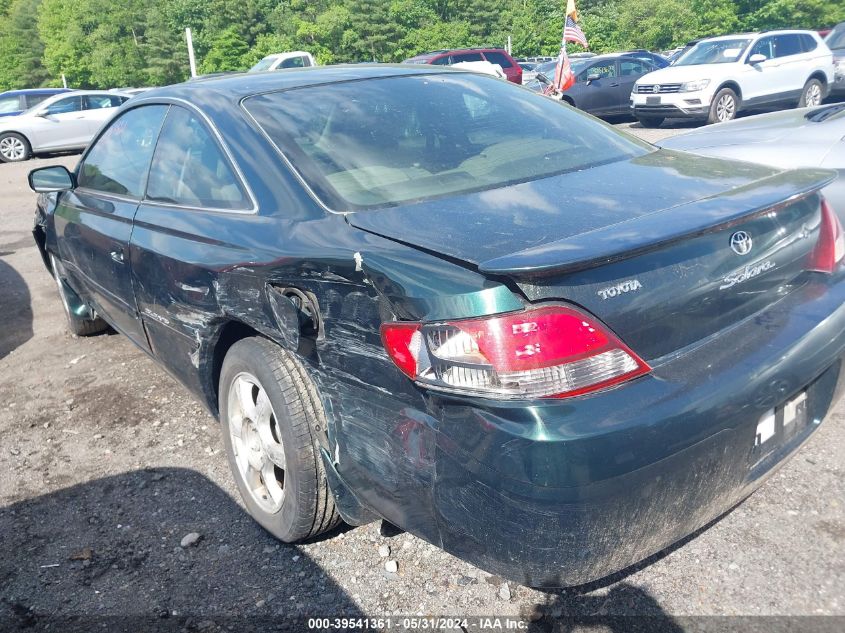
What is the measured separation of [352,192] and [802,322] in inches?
57.7

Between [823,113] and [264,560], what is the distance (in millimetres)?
5094

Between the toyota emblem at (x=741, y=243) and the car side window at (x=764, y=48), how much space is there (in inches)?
512

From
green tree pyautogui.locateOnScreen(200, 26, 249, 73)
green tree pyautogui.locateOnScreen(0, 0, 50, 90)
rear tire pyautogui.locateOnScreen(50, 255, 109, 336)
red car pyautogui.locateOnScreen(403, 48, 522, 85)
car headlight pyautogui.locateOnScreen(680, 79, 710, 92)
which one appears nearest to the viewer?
rear tire pyautogui.locateOnScreen(50, 255, 109, 336)

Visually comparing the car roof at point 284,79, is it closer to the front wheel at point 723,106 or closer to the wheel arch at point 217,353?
the wheel arch at point 217,353

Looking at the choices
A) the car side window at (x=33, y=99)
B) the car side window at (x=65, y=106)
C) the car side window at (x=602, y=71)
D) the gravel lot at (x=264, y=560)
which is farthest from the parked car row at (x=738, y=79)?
the car side window at (x=33, y=99)

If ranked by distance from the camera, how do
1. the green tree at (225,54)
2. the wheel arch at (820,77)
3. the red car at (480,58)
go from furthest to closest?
1. the green tree at (225,54)
2. the red car at (480,58)
3. the wheel arch at (820,77)

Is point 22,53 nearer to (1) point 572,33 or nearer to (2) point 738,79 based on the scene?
(1) point 572,33

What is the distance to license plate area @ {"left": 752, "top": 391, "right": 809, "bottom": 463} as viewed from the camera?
216cm

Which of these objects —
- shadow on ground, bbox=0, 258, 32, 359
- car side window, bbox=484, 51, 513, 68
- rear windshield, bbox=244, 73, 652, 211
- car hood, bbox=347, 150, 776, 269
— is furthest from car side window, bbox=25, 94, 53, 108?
car hood, bbox=347, 150, 776, 269

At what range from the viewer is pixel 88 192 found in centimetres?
405

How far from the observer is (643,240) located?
1916 mm

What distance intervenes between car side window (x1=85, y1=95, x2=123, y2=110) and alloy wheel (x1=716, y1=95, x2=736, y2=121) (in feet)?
44.4

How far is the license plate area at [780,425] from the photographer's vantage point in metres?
2.16

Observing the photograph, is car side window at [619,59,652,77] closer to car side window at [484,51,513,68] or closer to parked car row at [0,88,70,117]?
car side window at [484,51,513,68]
